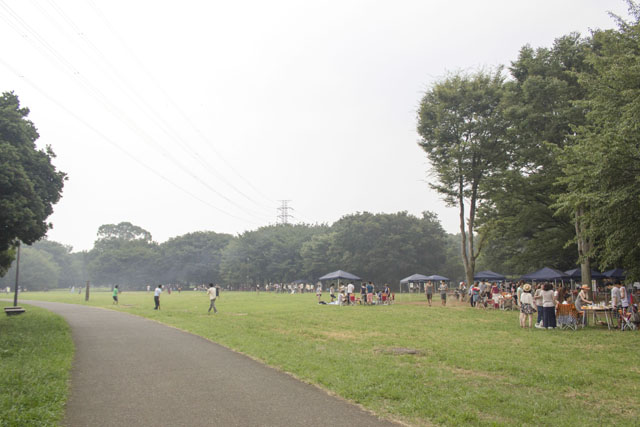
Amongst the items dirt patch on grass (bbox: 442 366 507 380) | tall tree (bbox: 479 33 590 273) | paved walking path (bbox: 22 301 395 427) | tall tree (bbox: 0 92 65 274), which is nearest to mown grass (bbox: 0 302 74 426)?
paved walking path (bbox: 22 301 395 427)

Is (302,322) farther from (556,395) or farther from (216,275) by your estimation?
(216,275)

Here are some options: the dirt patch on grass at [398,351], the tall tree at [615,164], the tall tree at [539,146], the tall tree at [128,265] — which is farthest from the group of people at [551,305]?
the tall tree at [128,265]

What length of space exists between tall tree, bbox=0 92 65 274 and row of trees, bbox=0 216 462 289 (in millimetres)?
52005

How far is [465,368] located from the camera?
28.9 ft

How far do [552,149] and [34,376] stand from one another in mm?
23466

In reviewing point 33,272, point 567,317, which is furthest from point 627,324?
point 33,272

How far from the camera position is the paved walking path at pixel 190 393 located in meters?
5.78

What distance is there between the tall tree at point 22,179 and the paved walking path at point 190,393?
5784 millimetres

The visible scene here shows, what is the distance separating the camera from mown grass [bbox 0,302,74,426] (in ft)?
19.3

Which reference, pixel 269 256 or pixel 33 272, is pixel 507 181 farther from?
pixel 33 272

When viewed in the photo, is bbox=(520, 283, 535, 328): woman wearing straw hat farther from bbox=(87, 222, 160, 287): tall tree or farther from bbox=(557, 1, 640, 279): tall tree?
bbox=(87, 222, 160, 287): tall tree

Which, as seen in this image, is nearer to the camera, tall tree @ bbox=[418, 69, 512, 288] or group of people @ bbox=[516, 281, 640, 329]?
group of people @ bbox=[516, 281, 640, 329]

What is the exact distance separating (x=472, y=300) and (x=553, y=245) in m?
8.78

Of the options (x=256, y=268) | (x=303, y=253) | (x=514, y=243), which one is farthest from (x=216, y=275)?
(x=514, y=243)
